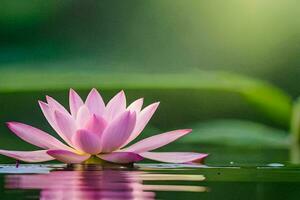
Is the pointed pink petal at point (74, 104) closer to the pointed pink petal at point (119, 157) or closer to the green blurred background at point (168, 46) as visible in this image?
the pointed pink petal at point (119, 157)

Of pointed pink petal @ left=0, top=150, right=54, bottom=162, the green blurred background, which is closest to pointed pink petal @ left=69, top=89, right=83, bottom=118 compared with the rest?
pointed pink petal @ left=0, top=150, right=54, bottom=162

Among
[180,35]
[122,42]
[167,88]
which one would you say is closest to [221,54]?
[180,35]

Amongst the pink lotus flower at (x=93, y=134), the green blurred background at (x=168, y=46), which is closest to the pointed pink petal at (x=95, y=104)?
the pink lotus flower at (x=93, y=134)

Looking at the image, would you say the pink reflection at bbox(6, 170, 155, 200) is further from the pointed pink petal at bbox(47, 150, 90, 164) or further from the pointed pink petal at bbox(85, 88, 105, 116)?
the pointed pink petal at bbox(85, 88, 105, 116)

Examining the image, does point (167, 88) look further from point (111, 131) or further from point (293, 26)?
point (111, 131)

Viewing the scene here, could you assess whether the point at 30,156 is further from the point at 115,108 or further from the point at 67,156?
the point at 115,108

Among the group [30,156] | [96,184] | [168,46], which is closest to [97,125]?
[30,156]
